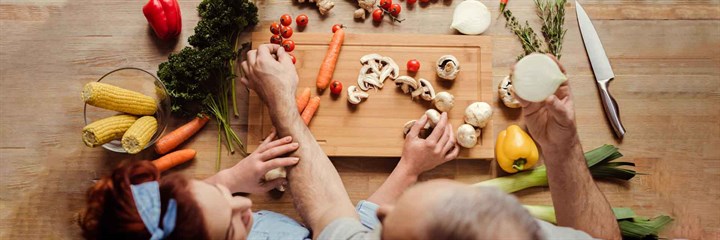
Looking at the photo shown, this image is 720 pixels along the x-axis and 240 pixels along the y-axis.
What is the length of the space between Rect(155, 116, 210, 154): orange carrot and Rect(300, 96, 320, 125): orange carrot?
0.39m

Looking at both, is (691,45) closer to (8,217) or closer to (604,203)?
(604,203)

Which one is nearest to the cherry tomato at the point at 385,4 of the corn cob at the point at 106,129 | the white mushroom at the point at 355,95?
the white mushroom at the point at 355,95

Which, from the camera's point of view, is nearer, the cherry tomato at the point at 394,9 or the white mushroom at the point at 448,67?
the white mushroom at the point at 448,67

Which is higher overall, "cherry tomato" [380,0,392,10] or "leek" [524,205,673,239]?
"cherry tomato" [380,0,392,10]

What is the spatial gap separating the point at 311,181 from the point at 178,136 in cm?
60

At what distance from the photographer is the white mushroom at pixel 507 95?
2.10m

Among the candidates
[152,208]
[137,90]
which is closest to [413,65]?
[137,90]

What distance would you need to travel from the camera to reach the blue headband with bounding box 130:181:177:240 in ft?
4.00

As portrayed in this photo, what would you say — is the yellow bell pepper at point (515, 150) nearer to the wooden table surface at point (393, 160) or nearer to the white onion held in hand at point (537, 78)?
the wooden table surface at point (393, 160)

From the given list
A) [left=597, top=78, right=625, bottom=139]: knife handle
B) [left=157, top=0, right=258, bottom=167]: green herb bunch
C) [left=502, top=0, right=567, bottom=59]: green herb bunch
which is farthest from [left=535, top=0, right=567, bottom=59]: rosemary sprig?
[left=157, top=0, right=258, bottom=167]: green herb bunch

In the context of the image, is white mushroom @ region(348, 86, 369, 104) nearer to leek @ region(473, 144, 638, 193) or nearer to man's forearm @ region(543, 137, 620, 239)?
leek @ region(473, 144, 638, 193)

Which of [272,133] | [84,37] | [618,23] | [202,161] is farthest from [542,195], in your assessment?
[84,37]

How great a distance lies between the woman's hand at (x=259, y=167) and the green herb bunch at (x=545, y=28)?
39.6 inches

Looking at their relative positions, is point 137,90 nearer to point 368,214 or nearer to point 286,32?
point 286,32
